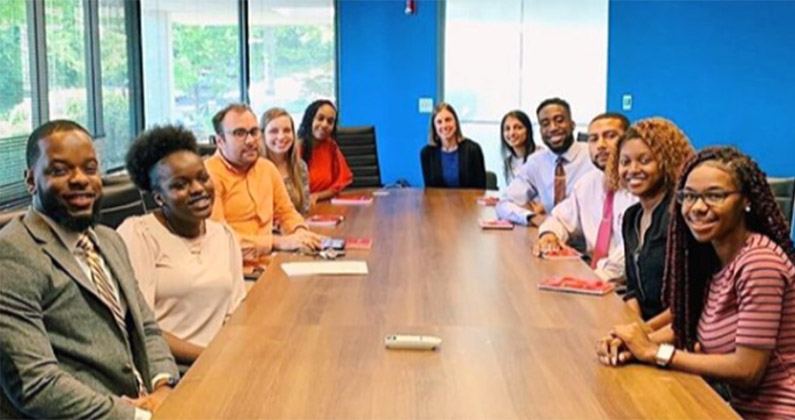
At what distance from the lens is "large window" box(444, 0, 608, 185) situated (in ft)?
24.1

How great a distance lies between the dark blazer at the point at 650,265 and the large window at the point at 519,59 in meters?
4.70

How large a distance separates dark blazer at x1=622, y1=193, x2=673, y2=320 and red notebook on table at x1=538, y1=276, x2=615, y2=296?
14 centimetres

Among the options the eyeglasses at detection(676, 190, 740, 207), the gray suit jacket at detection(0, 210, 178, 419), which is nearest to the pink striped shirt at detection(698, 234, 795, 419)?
the eyeglasses at detection(676, 190, 740, 207)

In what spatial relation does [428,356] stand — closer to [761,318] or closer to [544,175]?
[761,318]

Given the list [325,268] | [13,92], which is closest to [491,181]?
[13,92]

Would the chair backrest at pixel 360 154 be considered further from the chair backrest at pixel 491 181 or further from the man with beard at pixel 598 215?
the man with beard at pixel 598 215

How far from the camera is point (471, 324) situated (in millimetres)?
2137

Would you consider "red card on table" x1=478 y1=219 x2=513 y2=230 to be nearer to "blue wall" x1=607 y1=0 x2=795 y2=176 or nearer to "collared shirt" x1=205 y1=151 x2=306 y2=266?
"collared shirt" x1=205 y1=151 x2=306 y2=266

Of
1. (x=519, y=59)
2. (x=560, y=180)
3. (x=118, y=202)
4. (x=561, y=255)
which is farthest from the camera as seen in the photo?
(x=519, y=59)

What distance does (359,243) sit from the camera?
128 inches

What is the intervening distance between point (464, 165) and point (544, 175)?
3.37 feet

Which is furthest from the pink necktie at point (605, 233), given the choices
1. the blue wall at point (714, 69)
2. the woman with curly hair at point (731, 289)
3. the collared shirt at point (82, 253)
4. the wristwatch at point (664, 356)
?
the blue wall at point (714, 69)

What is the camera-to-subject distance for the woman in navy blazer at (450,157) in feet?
17.3

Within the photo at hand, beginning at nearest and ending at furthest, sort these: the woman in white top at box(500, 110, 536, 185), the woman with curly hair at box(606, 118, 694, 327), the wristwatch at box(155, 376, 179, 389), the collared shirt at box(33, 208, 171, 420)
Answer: the collared shirt at box(33, 208, 171, 420) → the wristwatch at box(155, 376, 179, 389) → the woman with curly hair at box(606, 118, 694, 327) → the woman in white top at box(500, 110, 536, 185)
